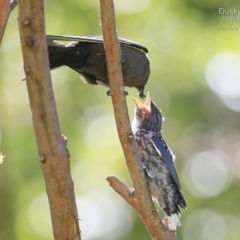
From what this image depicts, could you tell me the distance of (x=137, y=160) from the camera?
3580 mm

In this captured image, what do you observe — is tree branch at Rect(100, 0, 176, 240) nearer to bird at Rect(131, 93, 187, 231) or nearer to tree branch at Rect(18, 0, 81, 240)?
tree branch at Rect(18, 0, 81, 240)

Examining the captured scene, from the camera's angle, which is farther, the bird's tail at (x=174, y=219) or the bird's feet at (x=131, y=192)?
the bird's tail at (x=174, y=219)

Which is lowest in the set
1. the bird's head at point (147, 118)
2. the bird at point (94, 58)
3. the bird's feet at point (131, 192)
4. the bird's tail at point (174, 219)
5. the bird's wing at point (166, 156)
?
the bird's tail at point (174, 219)

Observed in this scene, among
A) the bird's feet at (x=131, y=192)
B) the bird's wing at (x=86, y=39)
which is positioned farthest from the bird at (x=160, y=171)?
the bird's feet at (x=131, y=192)

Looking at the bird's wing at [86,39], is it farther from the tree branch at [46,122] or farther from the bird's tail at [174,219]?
the bird's tail at [174,219]

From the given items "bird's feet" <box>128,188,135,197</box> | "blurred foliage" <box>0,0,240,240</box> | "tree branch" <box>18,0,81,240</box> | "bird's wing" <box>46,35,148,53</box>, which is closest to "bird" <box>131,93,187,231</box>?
"bird's wing" <box>46,35,148,53</box>

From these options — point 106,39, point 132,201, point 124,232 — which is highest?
point 106,39

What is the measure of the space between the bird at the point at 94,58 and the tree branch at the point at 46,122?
3.35ft

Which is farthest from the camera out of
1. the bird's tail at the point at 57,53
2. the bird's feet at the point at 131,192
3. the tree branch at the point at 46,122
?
the bird's tail at the point at 57,53

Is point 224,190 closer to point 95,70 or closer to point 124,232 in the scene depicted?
point 124,232

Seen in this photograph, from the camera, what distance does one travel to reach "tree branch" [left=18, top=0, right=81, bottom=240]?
9.18 ft

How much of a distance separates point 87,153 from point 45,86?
596 centimetres

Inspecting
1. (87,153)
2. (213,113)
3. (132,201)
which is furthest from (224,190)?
(132,201)

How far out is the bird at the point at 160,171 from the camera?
498cm
